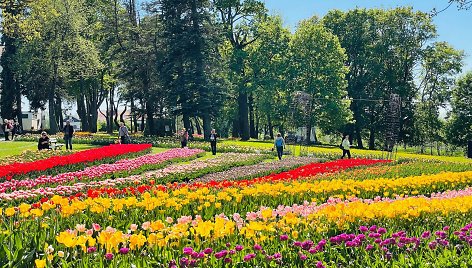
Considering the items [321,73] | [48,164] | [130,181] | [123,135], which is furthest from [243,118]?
[130,181]

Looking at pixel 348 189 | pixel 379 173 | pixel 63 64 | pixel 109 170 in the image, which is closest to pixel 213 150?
pixel 109 170

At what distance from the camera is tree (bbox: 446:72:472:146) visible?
4966 cm

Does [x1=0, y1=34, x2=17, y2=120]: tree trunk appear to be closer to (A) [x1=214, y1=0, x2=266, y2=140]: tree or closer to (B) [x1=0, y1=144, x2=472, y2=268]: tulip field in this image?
(A) [x1=214, y1=0, x2=266, y2=140]: tree

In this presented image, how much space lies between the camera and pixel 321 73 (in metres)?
50.1

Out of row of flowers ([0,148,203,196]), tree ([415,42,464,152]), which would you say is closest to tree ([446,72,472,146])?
tree ([415,42,464,152])

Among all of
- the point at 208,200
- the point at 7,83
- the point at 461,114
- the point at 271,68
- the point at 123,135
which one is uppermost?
the point at 271,68

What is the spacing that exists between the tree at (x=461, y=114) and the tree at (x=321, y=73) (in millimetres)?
10980

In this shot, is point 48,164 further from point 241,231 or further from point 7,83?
point 7,83

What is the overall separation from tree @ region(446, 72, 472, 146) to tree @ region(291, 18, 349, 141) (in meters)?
11.0

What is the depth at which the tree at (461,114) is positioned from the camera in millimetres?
49656

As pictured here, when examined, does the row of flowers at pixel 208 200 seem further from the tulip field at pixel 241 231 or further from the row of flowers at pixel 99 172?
the row of flowers at pixel 99 172

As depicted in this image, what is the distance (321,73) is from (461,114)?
14552mm

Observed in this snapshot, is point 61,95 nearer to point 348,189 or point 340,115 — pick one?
point 340,115

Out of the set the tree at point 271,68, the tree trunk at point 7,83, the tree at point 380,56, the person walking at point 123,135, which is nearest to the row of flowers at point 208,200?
the person walking at point 123,135
